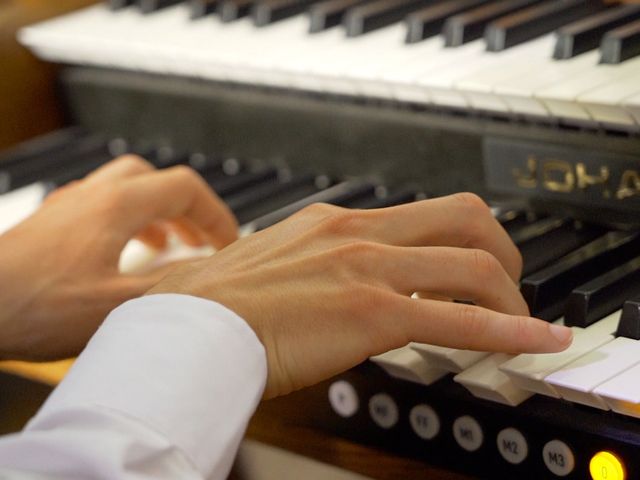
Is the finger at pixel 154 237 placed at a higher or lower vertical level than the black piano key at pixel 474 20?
lower

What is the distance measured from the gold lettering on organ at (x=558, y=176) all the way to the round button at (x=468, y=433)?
0.33 m

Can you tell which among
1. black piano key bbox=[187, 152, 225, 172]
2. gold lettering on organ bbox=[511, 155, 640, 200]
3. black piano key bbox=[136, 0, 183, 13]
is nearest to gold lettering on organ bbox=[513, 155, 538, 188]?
gold lettering on organ bbox=[511, 155, 640, 200]

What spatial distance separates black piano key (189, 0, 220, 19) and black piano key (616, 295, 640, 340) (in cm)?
93

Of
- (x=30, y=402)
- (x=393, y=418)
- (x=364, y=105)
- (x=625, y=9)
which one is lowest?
(x=30, y=402)

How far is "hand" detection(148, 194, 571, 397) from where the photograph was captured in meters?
0.89

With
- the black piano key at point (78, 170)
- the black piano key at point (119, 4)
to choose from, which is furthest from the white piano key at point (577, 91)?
the black piano key at point (119, 4)

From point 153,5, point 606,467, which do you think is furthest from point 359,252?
point 153,5

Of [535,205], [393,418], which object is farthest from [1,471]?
[535,205]

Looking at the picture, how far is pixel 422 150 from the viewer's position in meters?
1.40

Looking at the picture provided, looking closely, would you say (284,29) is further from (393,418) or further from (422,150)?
(393,418)

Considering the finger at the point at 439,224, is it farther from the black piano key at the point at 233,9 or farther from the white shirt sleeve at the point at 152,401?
the black piano key at the point at 233,9

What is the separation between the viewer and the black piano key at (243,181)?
1.56 metres

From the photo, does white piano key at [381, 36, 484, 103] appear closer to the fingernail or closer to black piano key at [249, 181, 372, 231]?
black piano key at [249, 181, 372, 231]

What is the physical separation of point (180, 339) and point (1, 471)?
154 millimetres
